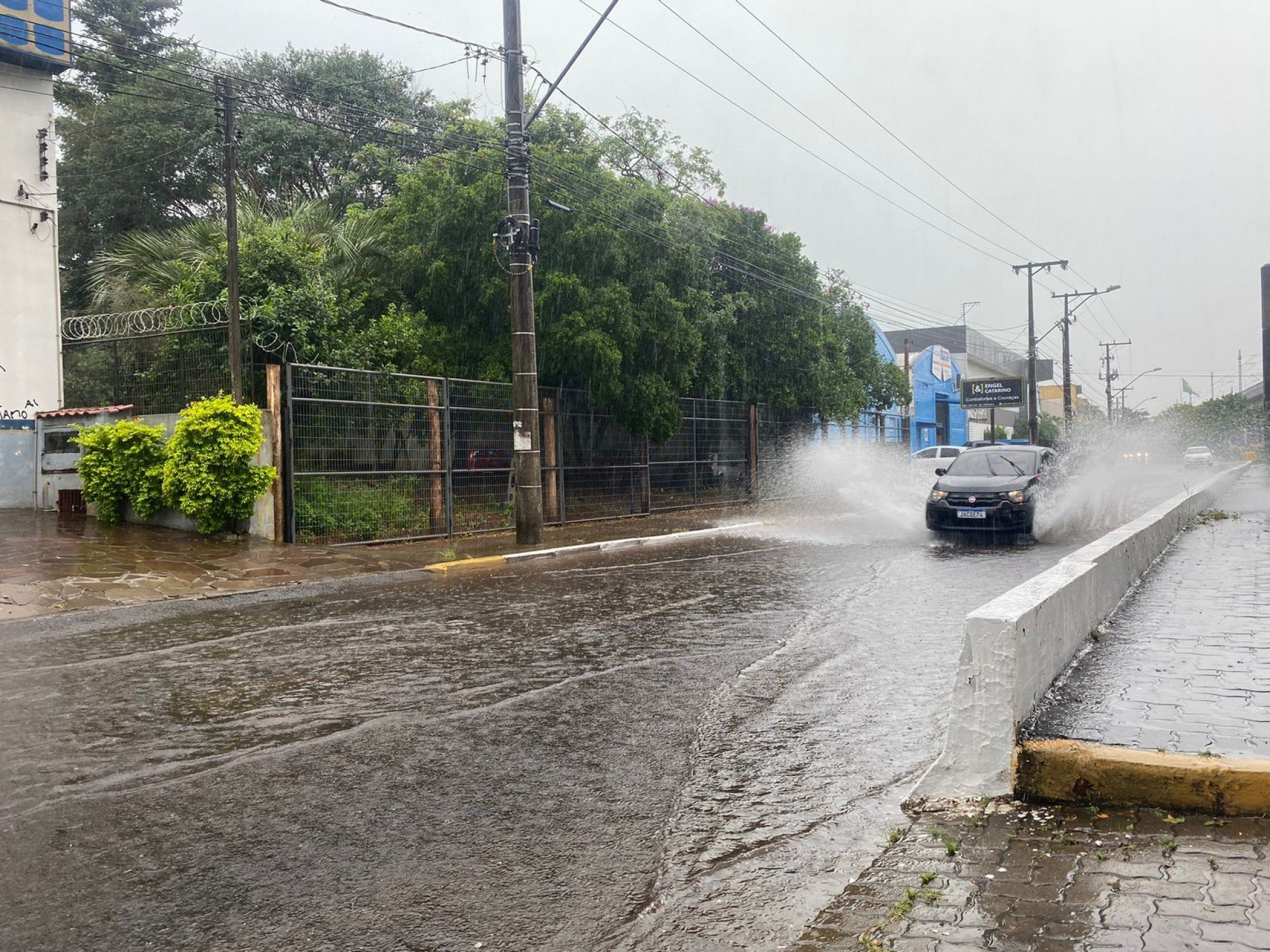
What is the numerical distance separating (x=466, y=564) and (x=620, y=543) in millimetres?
3710

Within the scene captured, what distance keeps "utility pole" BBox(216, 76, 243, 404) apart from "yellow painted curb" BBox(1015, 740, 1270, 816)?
12.8m

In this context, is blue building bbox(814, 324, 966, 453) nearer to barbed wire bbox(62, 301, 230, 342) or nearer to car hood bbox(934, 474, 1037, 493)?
car hood bbox(934, 474, 1037, 493)

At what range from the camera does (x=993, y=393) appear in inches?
2419

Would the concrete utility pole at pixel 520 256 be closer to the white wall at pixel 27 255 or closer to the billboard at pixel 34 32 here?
the billboard at pixel 34 32

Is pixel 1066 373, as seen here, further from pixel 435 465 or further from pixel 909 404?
pixel 435 465

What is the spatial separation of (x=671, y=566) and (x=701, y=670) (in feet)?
21.6

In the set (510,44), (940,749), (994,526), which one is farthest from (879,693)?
(510,44)

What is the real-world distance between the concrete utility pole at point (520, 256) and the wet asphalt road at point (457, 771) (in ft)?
20.6

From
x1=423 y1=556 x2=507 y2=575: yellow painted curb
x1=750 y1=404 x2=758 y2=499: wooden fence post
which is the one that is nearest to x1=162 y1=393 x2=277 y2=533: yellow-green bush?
x1=423 y1=556 x2=507 y2=575: yellow painted curb

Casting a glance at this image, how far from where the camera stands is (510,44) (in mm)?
15609

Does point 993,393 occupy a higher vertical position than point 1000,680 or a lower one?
higher

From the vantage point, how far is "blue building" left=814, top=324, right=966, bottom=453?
48.1 meters

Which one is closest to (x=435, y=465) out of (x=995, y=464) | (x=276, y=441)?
(x=276, y=441)

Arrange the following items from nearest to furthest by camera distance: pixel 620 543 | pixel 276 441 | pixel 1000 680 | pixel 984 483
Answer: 1. pixel 1000 680
2. pixel 276 441
3. pixel 984 483
4. pixel 620 543
